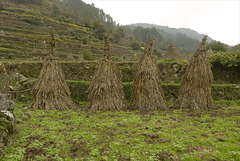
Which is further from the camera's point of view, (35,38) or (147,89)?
(35,38)

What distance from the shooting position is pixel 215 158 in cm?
394

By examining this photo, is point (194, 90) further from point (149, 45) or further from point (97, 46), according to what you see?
point (97, 46)

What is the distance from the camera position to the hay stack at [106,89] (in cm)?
932

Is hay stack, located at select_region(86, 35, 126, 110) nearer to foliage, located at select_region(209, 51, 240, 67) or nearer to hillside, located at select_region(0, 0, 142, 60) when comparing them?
foliage, located at select_region(209, 51, 240, 67)

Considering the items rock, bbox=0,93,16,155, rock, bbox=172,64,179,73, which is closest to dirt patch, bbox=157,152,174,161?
rock, bbox=0,93,16,155

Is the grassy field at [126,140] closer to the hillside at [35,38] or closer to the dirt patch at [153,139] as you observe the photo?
the dirt patch at [153,139]

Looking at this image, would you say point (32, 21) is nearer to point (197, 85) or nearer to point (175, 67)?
point (175, 67)

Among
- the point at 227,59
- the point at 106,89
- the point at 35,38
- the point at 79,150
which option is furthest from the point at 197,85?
the point at 35,38

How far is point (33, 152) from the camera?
3973mm

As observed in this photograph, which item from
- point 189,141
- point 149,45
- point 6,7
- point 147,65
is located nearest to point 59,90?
point 147,65

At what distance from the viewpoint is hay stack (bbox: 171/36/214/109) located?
9734 millimetres

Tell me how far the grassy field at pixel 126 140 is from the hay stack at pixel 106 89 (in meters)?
2.48

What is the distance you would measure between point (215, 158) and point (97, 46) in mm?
50452

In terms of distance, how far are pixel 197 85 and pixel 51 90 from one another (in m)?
8.46
